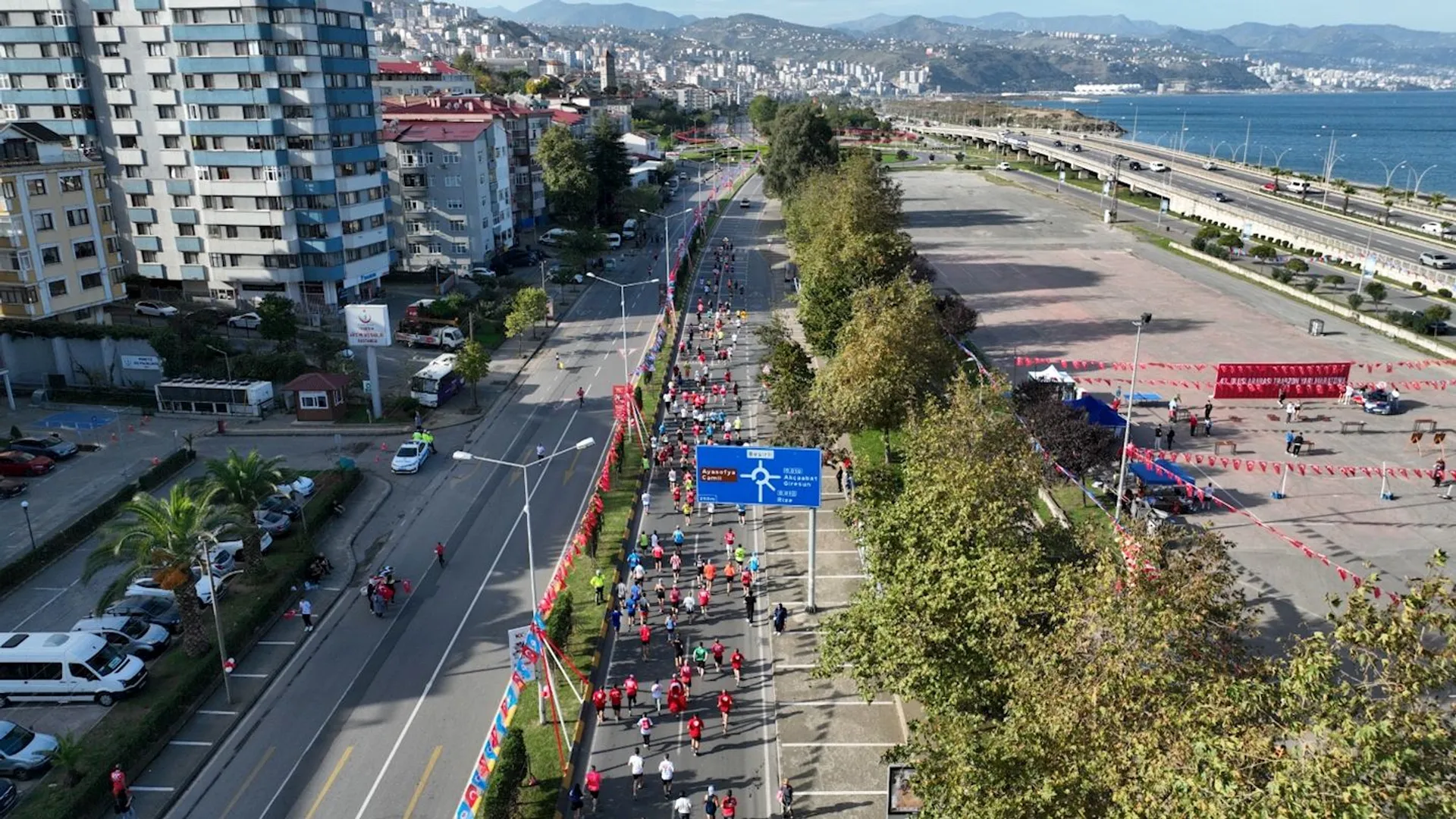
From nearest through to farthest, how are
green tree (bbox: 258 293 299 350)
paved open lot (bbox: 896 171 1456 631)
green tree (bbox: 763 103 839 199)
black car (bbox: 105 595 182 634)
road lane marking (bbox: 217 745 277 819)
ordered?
road lane marking (bbox: 217 745 277 819) → black car (bbox: 105 595 182 634) → paved open lot (bbox: 896 171 1456 631) → green tree (bbox: 258 293 299 350) → green tree (bbox: 763 103 839 199)

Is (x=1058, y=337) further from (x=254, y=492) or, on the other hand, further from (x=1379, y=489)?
(x=254, y=492)

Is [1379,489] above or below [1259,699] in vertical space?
below

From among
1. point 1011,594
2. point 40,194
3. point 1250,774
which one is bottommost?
point 1011,594

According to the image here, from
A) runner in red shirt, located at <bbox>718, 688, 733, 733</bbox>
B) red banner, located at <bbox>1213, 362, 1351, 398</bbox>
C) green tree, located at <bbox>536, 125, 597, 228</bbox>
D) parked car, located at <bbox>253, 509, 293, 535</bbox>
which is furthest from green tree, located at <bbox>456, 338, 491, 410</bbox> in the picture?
green tree, located at <bbox>536, 125, 597, 228</bbox>

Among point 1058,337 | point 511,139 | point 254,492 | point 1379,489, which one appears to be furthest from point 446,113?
point 1379,489

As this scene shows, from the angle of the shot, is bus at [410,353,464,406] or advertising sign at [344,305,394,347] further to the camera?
bus at [410,353,464,406]

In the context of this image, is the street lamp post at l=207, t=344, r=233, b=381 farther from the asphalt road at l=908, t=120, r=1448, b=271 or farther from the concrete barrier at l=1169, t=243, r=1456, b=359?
the asphalt road at l=908, t=120, r=1448, b=271

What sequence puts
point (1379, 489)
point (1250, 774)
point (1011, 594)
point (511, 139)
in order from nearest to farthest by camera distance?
point (1250, 774) → point (1011, 594) → point (1379, 489) → point (511, 139)
